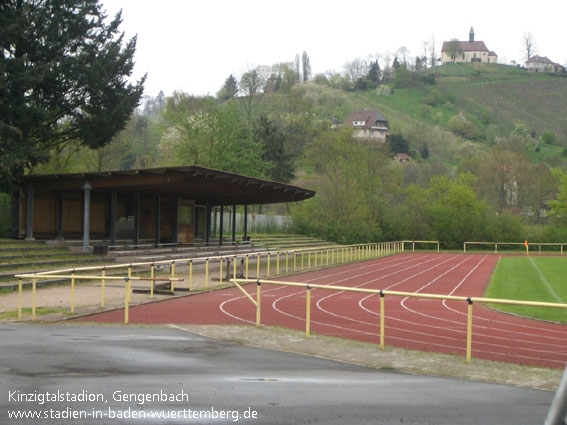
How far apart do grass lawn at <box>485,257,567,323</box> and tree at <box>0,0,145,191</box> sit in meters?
21.2

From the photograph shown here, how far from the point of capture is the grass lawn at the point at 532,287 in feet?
57.0

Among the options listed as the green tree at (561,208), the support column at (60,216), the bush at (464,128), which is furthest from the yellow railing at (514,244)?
the bush at (464,128)

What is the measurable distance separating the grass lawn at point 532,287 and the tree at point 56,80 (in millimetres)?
21167

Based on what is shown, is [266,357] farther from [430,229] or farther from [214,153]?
[430,229]

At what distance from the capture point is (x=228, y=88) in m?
149

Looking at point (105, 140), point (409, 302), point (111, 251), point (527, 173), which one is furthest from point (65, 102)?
point (527, 173)

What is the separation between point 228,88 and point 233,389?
146m

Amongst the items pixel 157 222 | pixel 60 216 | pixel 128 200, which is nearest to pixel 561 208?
pixel 157 222

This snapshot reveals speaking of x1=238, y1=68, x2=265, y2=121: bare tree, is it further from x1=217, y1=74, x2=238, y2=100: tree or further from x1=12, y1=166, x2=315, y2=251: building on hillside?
x1=217, y1=74, x2=238, y2=100: tree

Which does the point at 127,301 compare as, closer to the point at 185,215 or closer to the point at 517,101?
the point at 185,215

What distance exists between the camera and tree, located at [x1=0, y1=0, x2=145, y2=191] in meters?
28.8

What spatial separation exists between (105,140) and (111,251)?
853 cm

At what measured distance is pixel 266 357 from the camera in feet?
31.7

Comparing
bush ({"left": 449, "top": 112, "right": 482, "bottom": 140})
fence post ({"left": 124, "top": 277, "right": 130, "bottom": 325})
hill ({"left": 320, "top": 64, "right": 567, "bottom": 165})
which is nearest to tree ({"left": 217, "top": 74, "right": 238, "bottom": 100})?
hill ({"left": 320, "top": 64, "right": 567, "bottom": 165})
